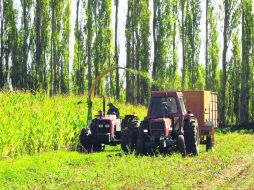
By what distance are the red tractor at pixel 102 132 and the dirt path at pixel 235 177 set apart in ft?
12.4

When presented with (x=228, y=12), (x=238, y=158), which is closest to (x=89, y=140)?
(x=238, y=158)

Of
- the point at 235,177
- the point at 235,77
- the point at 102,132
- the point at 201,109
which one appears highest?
the point at 235,77

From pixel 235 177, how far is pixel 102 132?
6025mm

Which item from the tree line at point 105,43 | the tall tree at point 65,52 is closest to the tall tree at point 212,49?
the tree line at point 105,43

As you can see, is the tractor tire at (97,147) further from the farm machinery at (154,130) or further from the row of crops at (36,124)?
the row of crops at (36,124)

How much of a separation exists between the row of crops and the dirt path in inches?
214

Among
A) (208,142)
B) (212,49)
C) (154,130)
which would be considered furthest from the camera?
(212,49)

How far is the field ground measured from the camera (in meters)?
9.05

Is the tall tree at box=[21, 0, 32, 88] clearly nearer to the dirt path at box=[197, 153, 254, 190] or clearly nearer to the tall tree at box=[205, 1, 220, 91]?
the tall tree at box=[205, 1, 220, 91]

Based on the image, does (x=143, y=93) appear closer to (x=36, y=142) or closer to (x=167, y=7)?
(x=167, y=7)

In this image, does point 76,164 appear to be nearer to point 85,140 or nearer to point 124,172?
point 124,172

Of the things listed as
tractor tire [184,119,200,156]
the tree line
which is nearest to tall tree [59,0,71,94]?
the tree line

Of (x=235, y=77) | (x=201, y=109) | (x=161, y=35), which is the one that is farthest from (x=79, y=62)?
(x=201, y=109)

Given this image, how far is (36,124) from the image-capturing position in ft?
47.1
